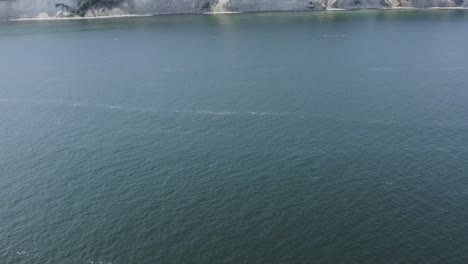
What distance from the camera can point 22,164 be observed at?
8531 centimetres

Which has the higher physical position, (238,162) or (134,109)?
(134,109)

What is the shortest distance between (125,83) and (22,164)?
53728mm

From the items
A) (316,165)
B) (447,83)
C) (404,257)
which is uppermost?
(447,83)

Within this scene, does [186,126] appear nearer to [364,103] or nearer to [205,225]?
[205,225]

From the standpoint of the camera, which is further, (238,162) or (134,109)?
(134,109)

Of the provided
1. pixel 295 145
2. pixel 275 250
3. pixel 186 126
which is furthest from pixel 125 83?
pixel 275 250

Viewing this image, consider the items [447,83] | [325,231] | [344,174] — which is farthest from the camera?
[447,83]

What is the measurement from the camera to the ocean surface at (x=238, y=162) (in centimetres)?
6219

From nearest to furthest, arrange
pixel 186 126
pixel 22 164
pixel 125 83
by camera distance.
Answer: pixel 22 164 < pixel 186 126 < pixel 125 83

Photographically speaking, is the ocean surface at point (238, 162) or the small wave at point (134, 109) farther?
the small wave at point (134, 109)

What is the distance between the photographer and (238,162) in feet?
273

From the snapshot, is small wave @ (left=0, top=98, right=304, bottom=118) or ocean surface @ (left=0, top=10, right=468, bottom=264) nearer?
ocean surface @ (left=0, top=10, right=468, bottom=264)

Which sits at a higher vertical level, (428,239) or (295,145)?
(295,145)

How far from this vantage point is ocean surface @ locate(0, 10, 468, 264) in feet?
204
